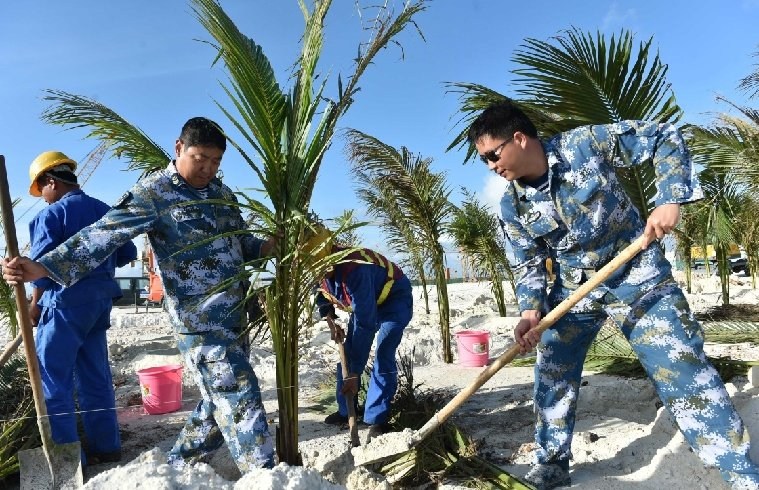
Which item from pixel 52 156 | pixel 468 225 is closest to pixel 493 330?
pixel 468 225

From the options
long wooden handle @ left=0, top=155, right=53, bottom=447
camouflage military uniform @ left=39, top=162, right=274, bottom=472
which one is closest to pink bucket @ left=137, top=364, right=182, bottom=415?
long wooden handle @ left=0, top=155, right=53, bottom=447

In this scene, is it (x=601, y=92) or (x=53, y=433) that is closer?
(x=53, y=433)

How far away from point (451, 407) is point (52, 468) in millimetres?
2008

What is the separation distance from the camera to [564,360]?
261cm

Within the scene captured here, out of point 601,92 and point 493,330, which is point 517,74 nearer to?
point 601,92

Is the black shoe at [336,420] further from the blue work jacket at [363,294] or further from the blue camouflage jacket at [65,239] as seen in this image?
the blue camouflage jacket at [65,239]

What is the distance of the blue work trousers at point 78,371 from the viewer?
3111 mm

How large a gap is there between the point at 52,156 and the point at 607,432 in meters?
3.80

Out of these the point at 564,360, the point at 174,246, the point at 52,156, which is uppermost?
the point at 52,156

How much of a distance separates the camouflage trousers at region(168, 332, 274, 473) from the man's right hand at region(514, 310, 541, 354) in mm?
1223

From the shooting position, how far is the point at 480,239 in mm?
8594

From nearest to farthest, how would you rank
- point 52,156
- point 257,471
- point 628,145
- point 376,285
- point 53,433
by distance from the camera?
point 257,471 < point 628,145 < point 53,433 < point 52,156 < point 376,285

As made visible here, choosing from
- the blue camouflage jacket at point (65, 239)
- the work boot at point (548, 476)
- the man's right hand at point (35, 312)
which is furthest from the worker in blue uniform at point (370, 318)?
the man's right hand at point (35, 312)

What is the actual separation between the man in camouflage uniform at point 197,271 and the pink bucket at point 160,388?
1.83m
